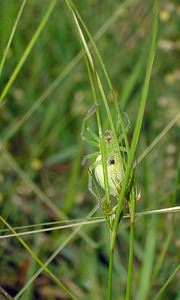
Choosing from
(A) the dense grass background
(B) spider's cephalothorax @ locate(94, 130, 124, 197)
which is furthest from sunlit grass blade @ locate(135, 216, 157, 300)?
(B) spider's cephalothorax @ locate(94, 130, 124, 197)

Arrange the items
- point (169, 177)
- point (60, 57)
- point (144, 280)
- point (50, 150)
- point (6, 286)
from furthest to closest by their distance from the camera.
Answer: point (60, 57)
point (50, 150)
point (169, 177)
point (6, 286)
point (144, 280)

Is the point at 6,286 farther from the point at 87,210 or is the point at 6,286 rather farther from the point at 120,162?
the point at 120,162

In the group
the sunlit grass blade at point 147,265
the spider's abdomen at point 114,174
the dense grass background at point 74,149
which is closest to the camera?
the spider's abdomen at point 114,174

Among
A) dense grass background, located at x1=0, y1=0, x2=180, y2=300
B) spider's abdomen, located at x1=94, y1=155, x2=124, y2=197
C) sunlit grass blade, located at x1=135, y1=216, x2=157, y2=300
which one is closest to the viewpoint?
spider's abdomen, located at x1=94, y1=155, x2=124, y2=197

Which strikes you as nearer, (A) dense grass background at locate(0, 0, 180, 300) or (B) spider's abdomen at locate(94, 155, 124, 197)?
(B) spider's abdomen at locate(94, 155, 124, 197)

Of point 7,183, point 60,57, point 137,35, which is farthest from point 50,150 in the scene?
point 137,35

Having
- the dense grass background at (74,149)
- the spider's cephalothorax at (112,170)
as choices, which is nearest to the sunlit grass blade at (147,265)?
the dense grass background at (74,149)

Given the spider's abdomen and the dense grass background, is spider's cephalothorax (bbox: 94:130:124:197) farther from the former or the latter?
the dense grass background

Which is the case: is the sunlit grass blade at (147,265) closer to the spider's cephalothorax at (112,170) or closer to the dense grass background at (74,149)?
the dense grass background at (74,149)

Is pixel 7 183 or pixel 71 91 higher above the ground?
pixel 71 91
